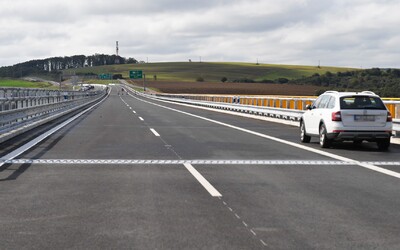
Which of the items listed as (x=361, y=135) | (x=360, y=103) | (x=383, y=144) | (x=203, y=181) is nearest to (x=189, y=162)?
(x=203, y=181)

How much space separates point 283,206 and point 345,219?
0.94 meters

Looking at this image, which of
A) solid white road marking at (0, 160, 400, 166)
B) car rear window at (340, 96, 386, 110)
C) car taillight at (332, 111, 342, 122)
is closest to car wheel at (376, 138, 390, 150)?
car rear window at (340, 96, 386, 110)

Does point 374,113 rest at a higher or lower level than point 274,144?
higher

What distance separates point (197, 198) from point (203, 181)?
142 cm

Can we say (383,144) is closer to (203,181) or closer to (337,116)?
(337,116)

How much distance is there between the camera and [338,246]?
→ 5145mm

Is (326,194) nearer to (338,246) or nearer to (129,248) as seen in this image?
(338,246)

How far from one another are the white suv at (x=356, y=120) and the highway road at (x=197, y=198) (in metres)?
0.46

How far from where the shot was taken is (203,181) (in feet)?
29.1

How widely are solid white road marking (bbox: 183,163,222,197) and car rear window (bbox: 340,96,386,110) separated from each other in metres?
5.31

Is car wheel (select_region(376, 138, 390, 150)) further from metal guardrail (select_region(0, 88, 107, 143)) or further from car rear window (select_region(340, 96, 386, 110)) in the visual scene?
metal guardrail (select_region(0, 88, 107, 143))

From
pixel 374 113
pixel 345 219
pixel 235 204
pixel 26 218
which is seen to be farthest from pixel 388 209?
pixel 374 113

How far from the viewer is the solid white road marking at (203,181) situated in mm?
7828

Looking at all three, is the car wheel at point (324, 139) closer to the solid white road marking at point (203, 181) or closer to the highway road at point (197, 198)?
the highway road at point (197, 198)
